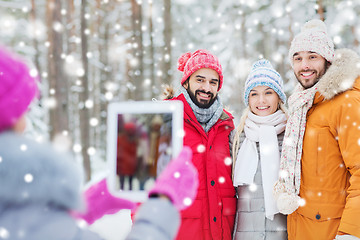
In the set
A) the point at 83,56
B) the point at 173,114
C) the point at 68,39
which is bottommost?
the point at 173,114

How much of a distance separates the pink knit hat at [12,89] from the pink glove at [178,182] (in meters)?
0.64

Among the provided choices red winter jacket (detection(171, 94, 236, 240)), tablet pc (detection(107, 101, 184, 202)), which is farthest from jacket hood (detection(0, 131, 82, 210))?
red winter jacket (detection(171, 94, 236, 240))

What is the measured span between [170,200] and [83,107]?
30.4 ft

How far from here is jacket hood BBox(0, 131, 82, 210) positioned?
1.19 metres

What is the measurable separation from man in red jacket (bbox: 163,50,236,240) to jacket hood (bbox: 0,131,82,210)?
190 cm

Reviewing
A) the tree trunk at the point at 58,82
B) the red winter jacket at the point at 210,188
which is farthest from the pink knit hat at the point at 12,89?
the tree trunk at the point at 58,82

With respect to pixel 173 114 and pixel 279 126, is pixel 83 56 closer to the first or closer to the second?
pixel 279 126

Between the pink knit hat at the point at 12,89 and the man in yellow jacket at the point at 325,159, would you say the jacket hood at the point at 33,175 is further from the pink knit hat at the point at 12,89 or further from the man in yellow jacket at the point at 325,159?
the man in yellow jacket at the point at 325,159

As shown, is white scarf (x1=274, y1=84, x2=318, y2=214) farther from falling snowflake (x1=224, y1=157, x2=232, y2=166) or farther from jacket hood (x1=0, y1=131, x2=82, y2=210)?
jacket hood (x1=0, y1=131, x2=82, y2=210)

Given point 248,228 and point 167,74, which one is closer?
point 248,228

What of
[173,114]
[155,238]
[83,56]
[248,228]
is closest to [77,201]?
[155,238]

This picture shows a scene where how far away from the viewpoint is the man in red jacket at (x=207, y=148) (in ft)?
10.0

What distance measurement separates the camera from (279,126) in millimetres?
3201

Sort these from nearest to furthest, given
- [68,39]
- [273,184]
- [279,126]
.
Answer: [273,184] < [279,126] < [68,39]
